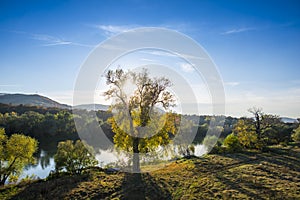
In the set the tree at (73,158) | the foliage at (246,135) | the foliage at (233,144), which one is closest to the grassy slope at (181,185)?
the tree at (73,158)

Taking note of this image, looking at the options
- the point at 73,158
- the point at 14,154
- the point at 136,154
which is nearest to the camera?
the point at 14,154

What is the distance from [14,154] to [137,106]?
1189 centimetres

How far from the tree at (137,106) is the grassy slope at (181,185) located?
316cm

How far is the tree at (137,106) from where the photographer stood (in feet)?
67.0

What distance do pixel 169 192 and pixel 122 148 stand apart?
833 cm

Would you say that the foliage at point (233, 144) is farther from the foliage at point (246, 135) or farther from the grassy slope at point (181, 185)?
the grassy slope at point (181, 185)

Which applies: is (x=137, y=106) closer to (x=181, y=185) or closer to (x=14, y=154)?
(x=181, y=185)

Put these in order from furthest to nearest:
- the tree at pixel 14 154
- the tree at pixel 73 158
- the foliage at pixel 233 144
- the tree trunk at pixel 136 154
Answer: the foliage at pixel 233 144 < the tree trunk at pixel 136 154 < the tree at pixel 73 158 < the tree at pixel 14 154

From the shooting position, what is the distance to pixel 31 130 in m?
54.8

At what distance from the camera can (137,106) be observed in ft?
68.3

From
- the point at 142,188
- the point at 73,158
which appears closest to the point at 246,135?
the point at 142,188

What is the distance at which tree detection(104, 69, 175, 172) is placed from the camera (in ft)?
67.0

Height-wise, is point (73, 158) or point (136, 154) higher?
point (136, 154)

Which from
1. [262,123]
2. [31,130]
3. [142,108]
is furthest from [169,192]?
[31,130]
